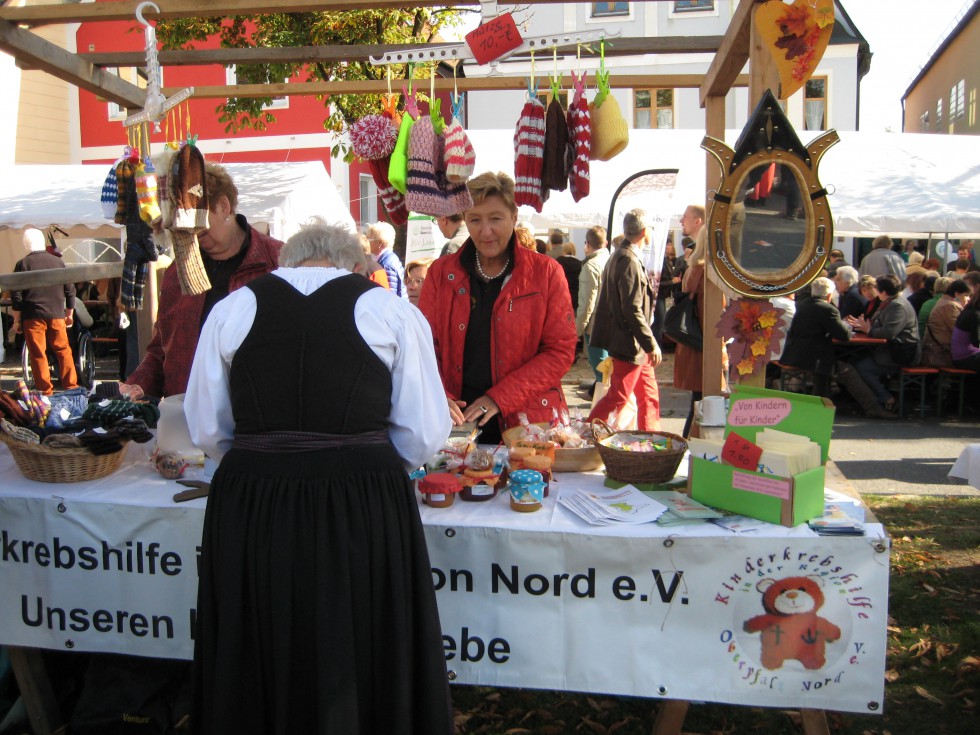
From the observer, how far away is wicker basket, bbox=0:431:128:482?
2574mm

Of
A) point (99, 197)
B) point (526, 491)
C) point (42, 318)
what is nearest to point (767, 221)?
point (526, 491)

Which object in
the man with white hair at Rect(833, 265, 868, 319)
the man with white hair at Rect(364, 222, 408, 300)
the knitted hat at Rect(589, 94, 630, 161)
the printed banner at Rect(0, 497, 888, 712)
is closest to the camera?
the printed banner at Rect(0, 497, 888, 712)

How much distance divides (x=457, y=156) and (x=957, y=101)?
26.1 m

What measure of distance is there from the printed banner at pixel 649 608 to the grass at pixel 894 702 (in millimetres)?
609

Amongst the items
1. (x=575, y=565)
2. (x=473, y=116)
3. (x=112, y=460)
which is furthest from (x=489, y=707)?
(x=473, y=116)

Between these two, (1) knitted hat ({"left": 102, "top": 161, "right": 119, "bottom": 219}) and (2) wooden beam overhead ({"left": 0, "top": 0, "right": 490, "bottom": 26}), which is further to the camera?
(1) knitted hat ({"left": 102, "top": 161, "right": 119, "bottom": 219})

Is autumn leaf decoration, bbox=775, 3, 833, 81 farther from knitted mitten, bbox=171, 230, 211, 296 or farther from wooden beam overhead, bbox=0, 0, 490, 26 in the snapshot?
knitted mitten, bbox=171, 230, 211, 296

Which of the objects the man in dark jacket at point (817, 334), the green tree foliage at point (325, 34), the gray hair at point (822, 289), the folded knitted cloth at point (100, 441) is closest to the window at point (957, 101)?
Result: the green tree foliage at point (325, 34)

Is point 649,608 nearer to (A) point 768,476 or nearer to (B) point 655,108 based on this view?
(A) point 768,476

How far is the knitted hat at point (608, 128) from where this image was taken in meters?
3.27

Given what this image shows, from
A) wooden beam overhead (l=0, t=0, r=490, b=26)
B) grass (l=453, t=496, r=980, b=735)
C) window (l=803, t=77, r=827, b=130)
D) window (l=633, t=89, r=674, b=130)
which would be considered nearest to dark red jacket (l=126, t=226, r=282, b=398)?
wooden beam overhead (l=0, t=0, r=490, b=26)

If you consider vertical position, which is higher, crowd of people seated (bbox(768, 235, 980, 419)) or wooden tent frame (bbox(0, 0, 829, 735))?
wooden tent frame (bbox(0, 0, 829, 735))

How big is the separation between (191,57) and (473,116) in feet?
61.7

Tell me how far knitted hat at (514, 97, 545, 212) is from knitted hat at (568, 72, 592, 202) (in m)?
0.13
